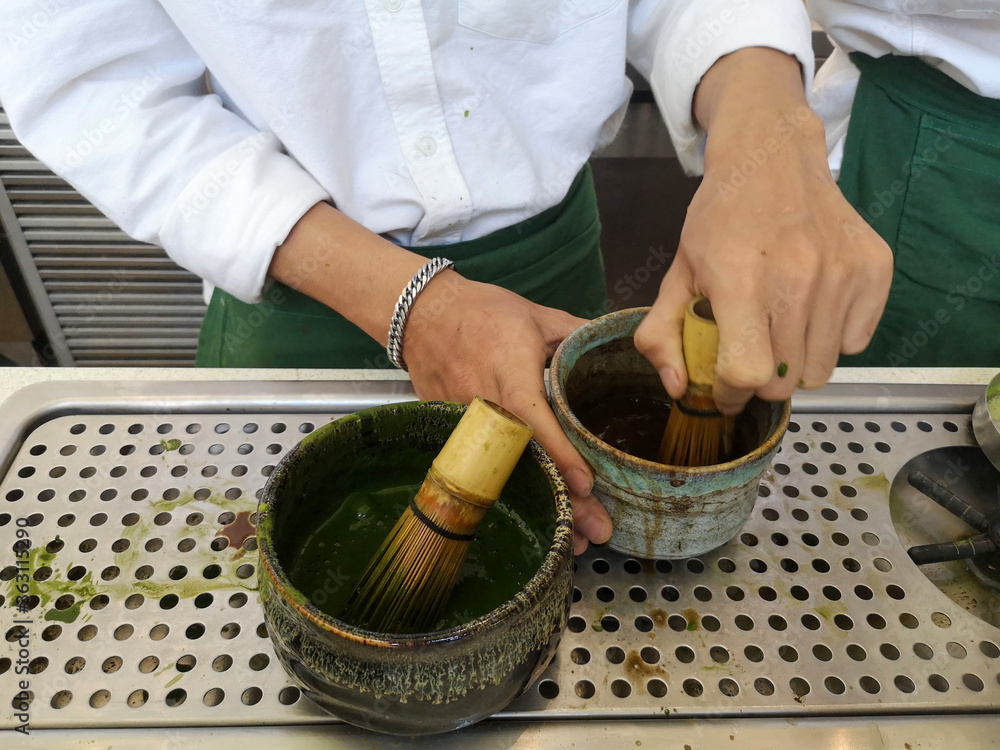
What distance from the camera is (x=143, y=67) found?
0.80 m

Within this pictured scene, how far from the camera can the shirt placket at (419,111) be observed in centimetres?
79

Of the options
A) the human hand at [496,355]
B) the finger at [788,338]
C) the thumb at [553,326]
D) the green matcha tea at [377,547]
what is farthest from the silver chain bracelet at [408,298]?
the finger at [788,338]

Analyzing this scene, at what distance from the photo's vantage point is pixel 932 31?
912mm

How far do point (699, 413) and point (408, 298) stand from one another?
13.2 inches

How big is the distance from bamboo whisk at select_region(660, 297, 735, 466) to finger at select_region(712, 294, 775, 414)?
1 centimetres

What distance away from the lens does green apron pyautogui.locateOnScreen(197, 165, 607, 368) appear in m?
0.98

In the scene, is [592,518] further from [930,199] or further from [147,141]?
[930,199]

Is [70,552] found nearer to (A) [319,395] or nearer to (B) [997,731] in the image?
(A) [319,395]

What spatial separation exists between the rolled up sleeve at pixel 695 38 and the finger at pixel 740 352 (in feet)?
1.34

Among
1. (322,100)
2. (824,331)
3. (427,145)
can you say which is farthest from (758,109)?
(322,100)

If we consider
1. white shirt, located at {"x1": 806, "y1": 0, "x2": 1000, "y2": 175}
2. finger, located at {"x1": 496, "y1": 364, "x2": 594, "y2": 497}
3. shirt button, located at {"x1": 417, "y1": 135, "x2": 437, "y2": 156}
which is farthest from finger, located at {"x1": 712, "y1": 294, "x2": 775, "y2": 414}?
white shirt, located at {"x1": 806, "y1": 0, "x2": 1000, "y2": 175}

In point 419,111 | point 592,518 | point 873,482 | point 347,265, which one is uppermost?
point 419,111

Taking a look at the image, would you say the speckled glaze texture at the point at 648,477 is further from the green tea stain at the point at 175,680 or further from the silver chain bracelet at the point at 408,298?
the green tea stain at the point at 175,680

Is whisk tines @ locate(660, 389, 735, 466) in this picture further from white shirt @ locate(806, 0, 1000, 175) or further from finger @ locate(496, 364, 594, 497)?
white shirt @ locate(806, 0, 1000, 175)
